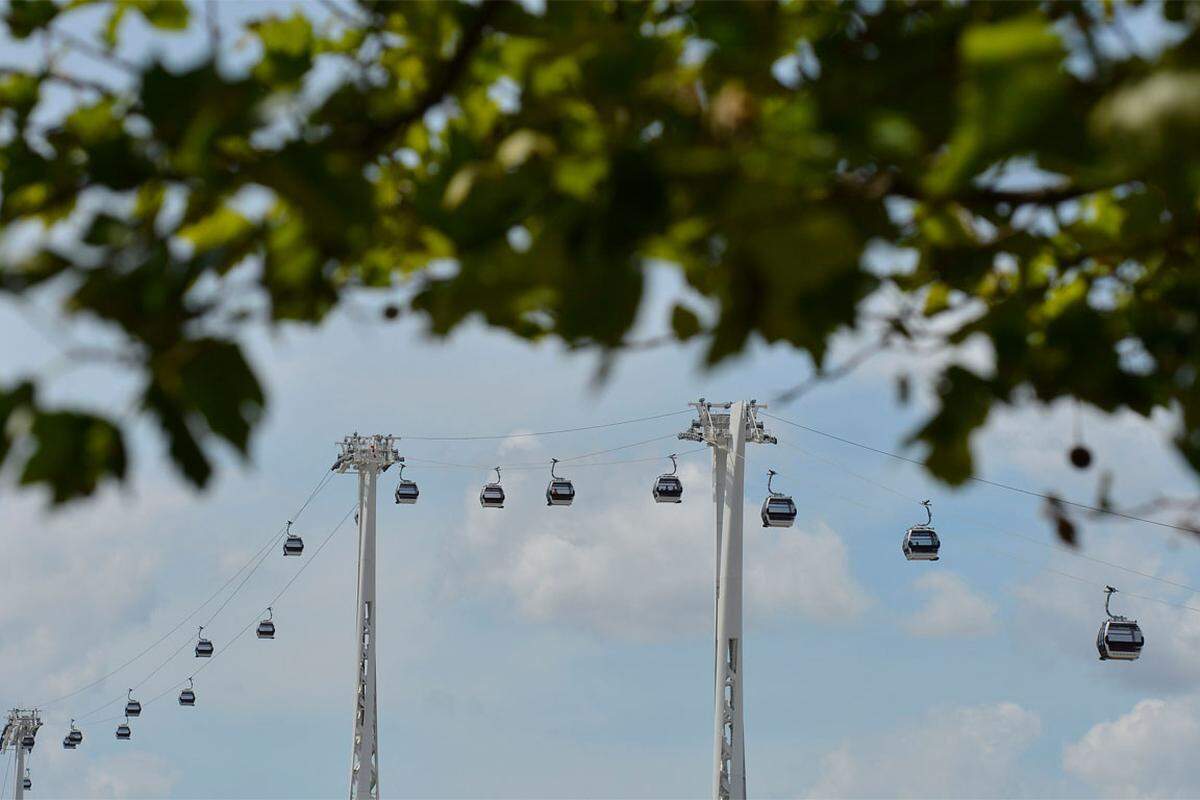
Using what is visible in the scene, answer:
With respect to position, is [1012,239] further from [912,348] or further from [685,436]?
[685,436]

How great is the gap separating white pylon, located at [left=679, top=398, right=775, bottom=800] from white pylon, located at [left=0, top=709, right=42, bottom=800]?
46047mm

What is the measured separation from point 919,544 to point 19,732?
47785mm

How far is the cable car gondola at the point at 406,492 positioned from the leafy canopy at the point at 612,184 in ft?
89.9

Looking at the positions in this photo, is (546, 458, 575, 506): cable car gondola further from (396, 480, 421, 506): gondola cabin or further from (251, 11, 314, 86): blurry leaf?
(251, 11, 314, 86): blurry leaf

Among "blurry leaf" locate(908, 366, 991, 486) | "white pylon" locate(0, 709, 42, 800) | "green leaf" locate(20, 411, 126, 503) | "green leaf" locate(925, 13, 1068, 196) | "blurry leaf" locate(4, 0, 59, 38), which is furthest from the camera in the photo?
"white pylon" locate(0, 709, 42, 800)

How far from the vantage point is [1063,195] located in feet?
6.82

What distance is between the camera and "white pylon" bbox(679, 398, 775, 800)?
1883cm

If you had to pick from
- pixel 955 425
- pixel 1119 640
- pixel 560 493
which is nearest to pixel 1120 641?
pixel 1119 640

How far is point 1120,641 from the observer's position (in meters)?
20.4

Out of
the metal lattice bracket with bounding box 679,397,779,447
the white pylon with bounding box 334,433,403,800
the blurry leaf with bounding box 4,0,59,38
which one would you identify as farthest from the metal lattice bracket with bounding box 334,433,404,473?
the blurry leaf with bounding box 4,0,59,38

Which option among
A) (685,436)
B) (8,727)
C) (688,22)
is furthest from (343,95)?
(8,727)

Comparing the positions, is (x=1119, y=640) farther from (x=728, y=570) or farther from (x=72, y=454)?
(x=72, y=454)

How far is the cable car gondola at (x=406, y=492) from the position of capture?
29.4m

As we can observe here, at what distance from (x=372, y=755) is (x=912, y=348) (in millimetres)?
27177
